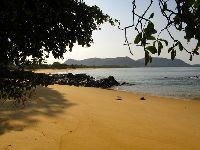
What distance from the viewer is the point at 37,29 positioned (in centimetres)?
462

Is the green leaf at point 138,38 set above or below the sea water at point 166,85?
above

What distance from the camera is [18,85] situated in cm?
534

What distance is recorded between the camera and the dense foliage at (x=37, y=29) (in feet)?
14.3

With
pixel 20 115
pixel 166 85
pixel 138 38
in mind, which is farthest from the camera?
pixel 166 85

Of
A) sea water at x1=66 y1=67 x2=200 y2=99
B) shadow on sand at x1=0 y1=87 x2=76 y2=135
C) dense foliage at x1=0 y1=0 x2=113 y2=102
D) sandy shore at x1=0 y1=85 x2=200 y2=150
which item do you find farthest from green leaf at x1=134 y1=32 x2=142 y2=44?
sea water at x1=66 y1=67 x2=200 y2=99

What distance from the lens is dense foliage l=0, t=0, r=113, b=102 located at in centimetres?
436

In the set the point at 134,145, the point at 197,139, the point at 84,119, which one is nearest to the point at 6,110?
the point at 84,119

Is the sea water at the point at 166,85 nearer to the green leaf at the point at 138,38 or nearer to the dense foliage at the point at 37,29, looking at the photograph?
the dense foliage at the point at 37,29

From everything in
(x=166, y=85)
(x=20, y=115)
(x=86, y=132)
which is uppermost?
(x=20, y=115)

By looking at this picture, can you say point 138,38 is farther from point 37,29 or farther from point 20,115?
point 20,115

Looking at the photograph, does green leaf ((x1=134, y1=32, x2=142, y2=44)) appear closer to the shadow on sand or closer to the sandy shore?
the sandy shore

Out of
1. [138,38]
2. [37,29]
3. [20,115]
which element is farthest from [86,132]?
[138,38]

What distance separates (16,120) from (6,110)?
1988mm

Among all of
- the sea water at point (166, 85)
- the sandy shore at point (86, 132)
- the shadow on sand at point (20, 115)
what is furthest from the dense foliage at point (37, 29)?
the sea water at point (166, 85)
